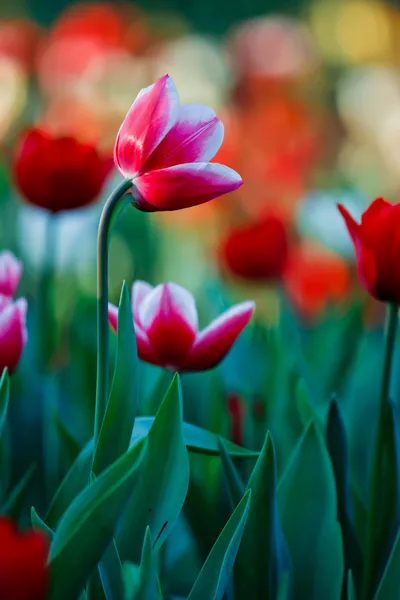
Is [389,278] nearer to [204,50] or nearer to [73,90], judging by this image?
[73,90]

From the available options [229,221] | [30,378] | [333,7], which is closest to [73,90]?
[229,221]

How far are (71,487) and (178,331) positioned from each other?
134 mm

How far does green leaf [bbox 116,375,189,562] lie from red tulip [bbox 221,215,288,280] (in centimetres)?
69

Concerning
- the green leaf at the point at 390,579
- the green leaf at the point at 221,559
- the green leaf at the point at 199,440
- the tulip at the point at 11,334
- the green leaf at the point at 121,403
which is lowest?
the green leaf at the point at 390,579

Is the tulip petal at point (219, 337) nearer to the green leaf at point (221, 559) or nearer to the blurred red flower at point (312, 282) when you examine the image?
the green leaf at point (221, 559)

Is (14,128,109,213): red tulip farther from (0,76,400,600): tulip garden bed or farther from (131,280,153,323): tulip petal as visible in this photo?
(131,280,153,323): tulip petal

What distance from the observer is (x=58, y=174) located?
927 millimetres

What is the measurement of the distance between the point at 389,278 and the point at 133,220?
4.23 feet

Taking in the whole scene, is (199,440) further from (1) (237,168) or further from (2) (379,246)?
(1) (237,168)

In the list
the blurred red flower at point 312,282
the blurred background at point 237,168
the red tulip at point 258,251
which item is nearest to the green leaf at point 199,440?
the blurred background at point 237,168

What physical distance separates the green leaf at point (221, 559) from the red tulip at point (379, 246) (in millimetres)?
191

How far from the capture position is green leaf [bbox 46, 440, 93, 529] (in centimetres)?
62

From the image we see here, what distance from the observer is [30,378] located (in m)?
1.01

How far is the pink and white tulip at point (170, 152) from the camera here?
0.52 meters
